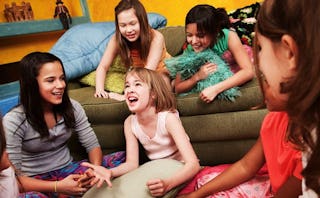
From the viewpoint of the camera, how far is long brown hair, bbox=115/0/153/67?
5.94ft

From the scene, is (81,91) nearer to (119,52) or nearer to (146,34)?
(119,52)

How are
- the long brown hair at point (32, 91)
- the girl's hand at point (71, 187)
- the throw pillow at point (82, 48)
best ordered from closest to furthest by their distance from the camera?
the girl's hand at point (71, 187) → the long brown hair at point (32, 91) → the throw pillow at point (82, 48)

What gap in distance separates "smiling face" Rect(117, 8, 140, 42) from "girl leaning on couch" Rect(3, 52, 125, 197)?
1.79 ft

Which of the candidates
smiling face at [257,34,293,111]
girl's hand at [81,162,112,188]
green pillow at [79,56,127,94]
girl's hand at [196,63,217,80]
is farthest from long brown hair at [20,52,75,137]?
smiling face at [257,34,293,111]

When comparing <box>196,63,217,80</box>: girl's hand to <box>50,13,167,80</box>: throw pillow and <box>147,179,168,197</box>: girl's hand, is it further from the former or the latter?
<box>50,13,167,80</box>: throw pillow

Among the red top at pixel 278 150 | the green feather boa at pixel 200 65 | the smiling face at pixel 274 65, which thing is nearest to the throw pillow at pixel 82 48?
the green feather boa at pixel 200 65

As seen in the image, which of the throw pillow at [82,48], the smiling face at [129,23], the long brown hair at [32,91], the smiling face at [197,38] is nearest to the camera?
the long brown hair at [32,91]

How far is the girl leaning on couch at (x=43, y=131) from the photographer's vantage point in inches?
48.7

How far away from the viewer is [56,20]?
105 inches

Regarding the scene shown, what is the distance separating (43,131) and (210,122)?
0.71m

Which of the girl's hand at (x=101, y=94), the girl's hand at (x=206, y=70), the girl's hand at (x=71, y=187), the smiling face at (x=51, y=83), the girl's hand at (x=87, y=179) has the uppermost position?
the smiling face at (x=51, y=83)

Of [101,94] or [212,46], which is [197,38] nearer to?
[212,46]

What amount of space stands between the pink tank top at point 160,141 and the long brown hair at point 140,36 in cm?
56

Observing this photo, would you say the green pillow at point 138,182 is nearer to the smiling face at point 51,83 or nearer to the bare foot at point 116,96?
the smiling face at point 51,83
